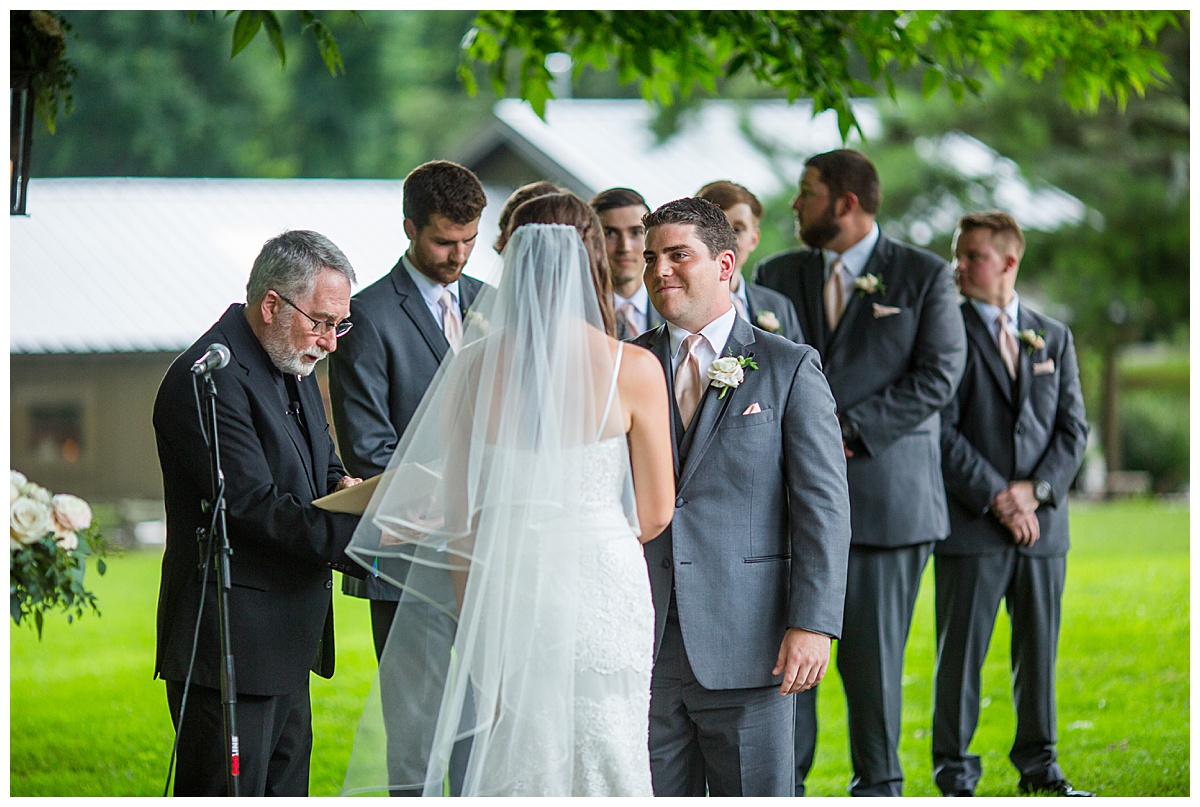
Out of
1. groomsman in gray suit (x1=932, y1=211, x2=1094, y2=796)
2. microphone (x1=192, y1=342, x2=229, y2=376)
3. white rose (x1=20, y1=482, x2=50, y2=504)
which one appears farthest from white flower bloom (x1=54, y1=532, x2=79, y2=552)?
groomsman in gray suit (x1=932, y1=211, x2=1094, y2=796)

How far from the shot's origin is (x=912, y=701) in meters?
7.48

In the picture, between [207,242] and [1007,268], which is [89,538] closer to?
[1007,268]

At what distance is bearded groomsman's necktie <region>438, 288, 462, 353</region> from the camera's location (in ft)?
14.9

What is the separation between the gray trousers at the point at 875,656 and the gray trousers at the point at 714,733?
1418 mm

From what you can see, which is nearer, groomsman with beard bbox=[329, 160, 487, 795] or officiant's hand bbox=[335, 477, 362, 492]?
officiant's hand bbox=[335, 477, 362, 492]

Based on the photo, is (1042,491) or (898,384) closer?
(898,384)

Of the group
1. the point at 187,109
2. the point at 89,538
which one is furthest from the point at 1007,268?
the point at 187,109

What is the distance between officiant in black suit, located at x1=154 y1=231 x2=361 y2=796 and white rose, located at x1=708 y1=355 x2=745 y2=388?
3.62 feet

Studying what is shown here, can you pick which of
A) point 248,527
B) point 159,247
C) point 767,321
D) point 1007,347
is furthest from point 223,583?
point 159,247

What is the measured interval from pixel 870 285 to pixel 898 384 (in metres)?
0.43

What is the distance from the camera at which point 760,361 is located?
3734 mm

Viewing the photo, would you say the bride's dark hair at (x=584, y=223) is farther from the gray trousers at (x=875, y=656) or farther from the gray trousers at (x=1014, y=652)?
the gray trousers at (x=1014, y=652)

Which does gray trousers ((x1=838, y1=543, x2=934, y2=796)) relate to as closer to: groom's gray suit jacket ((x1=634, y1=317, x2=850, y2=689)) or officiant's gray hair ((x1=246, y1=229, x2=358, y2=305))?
groom's gray suit jacket ((x1=634, y1=317, x2=850, y2=689))

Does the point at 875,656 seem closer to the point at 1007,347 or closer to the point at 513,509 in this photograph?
the point at 1007,347
